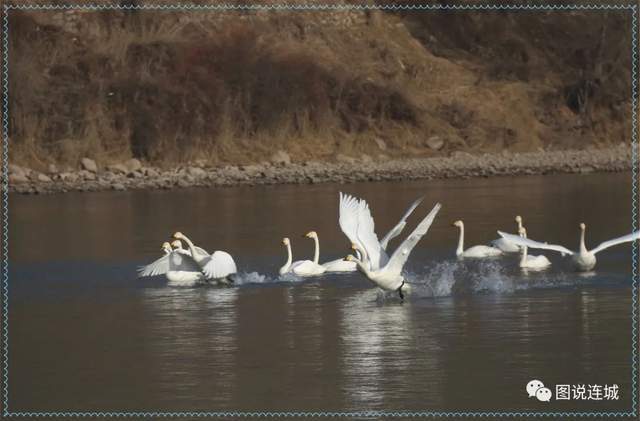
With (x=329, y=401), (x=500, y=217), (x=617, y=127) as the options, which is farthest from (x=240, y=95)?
(x=329, y=401)

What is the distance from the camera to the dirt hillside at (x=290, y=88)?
4359 centimetres

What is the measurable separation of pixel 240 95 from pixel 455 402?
34056 mm

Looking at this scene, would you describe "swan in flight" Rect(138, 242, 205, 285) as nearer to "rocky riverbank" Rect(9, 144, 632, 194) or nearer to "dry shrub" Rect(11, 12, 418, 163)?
"rocky riverbank" Rect(9, 144, 632, 194)

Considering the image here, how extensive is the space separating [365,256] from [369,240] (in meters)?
0.39

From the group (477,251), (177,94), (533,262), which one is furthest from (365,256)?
(177,94)

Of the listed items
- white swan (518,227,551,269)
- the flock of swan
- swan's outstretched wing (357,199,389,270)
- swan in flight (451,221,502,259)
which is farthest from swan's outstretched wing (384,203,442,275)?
swan in flight (451,221,502,259)

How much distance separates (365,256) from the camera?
665 inches

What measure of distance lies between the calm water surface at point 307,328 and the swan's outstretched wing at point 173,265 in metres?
A: 0.22

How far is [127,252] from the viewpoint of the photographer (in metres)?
24.1

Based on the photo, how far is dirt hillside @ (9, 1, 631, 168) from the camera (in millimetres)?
43594

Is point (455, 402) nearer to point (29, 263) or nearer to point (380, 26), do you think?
point (29, 263)

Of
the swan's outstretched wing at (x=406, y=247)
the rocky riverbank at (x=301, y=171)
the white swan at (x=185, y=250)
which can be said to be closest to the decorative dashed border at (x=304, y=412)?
the rocky riverbank at (x=301, y=171)

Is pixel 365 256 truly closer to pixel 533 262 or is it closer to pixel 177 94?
pixel 533 262

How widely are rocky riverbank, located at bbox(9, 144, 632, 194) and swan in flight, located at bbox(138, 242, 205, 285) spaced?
64.1 ft
